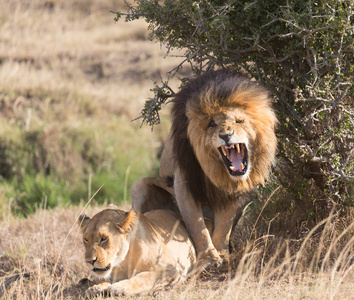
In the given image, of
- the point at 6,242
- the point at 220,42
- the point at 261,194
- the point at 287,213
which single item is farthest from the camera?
the point at 6,242

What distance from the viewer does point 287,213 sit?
18.0 ft

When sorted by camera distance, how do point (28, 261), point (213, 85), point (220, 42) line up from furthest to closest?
point (28, 261), point (220, 42), point (213, 85)

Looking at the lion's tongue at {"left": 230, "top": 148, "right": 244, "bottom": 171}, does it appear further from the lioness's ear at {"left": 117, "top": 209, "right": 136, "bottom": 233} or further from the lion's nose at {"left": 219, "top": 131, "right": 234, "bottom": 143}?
the lioness's ear at {"left": 117, "top": 209, "right": 136, "bottom": 233}

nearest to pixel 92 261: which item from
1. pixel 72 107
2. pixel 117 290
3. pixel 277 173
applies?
pixel 117 290

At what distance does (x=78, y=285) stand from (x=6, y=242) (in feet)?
7.86

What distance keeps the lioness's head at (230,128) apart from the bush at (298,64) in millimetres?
332

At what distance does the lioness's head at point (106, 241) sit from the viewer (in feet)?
13.5

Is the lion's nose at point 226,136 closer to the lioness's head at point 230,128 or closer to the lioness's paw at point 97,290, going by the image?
the lioness's head at point 230,128

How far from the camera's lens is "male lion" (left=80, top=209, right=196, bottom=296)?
13.7 feet

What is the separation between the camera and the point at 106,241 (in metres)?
4.18

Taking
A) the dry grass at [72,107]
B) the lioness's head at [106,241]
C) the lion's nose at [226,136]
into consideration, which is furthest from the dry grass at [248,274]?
the dry grass at [72,107]

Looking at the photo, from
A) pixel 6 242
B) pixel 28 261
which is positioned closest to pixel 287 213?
pixel 28 261

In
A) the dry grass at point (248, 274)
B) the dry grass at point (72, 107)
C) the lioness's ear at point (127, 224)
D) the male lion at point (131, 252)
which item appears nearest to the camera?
the dry grass at point (248, 274)

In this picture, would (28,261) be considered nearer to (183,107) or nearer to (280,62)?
(183,107)
